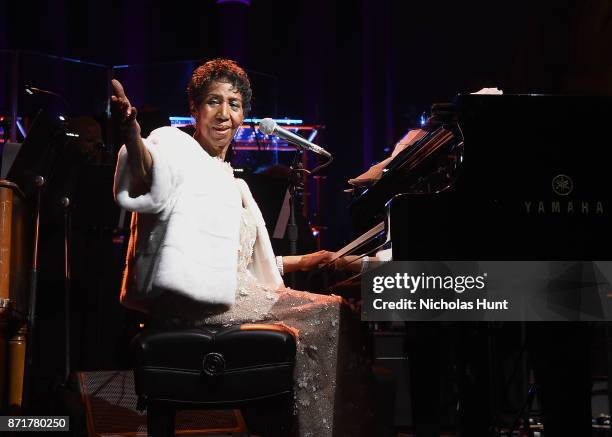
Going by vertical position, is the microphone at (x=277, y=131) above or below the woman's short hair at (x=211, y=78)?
below

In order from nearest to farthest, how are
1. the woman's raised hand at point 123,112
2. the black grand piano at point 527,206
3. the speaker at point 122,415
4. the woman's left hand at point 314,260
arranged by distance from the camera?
the black grand piano at point 527,206 < the woman's raised hand at point 123,112 < the woman's left hand at point 314,260 < the speaker at point 122,415

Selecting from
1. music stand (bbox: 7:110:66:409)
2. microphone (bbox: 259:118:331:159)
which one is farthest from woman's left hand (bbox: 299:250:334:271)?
music stand (bbox: 7:110:66:409)

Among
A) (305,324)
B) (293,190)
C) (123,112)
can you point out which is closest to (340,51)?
(293,190)

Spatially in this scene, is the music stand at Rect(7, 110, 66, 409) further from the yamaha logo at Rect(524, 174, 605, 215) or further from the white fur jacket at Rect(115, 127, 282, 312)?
the yamaha logo at Rect(524, 174, 605, 215)

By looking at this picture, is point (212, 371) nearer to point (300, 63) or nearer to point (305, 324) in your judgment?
point (305, 324)

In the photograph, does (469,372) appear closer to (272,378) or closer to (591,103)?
(272,378)

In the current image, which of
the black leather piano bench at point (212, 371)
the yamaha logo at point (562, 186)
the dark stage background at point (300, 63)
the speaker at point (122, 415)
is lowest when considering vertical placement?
the speaker at point (122, 415)

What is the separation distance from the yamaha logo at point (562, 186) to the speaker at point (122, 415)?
1.92 metres

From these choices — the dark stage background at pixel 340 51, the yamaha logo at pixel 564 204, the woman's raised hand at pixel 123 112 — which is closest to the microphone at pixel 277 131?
the woman's raised hand at pixel 123 112

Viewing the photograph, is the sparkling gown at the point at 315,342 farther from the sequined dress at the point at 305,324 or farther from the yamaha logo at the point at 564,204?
the yamaha logo at the point at 564,204

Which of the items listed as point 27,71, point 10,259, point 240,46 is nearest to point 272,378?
point 10,259

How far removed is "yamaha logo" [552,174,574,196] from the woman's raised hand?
4.32ft

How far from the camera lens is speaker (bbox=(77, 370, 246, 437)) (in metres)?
3.44

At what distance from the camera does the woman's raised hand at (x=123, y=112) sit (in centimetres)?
237
